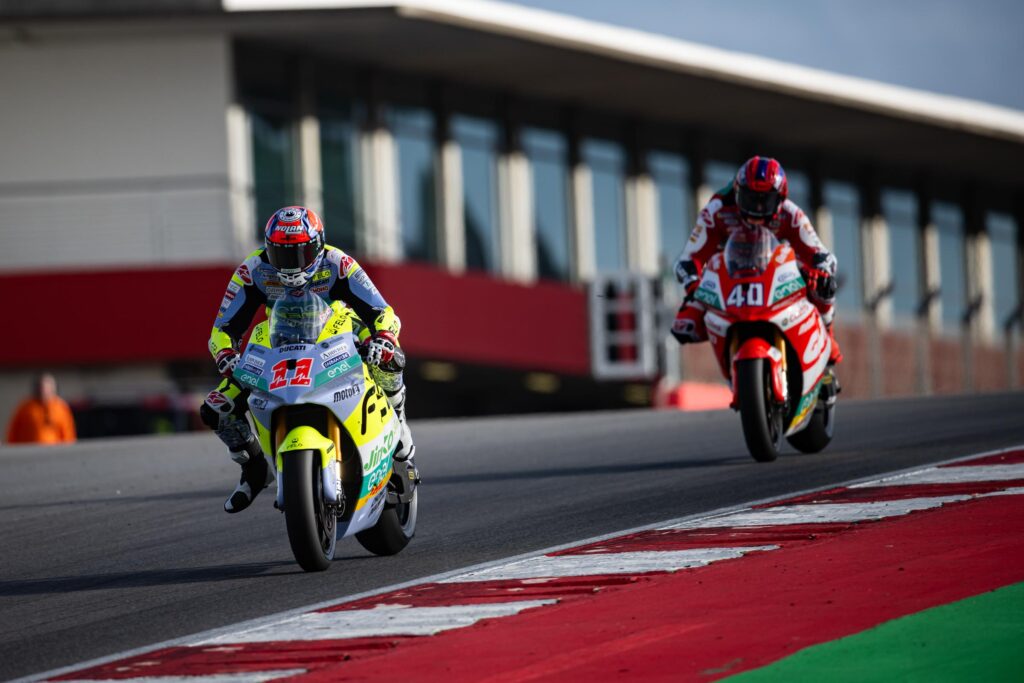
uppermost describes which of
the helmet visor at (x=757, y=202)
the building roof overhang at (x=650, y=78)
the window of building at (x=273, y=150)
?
the building roof overhang at (x=650, y=78)

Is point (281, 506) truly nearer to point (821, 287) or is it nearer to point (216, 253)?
point (821, 287)

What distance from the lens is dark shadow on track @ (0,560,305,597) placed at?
9336 mm

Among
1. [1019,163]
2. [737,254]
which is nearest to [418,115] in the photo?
[1019,163]

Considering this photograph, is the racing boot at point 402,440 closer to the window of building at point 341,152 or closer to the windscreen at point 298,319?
the windscreen at point 298,319

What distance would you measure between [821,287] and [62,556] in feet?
15.9

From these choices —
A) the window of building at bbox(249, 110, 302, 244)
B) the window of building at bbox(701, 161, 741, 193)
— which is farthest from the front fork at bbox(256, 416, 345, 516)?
the window of building at bbox(701, 161, 741, 193)

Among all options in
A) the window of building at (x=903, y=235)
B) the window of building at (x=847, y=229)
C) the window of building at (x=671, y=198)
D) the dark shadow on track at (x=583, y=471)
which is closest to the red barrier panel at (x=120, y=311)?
the window of building at (x=671, y=198)

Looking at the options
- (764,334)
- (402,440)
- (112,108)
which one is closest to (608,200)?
(112,108)

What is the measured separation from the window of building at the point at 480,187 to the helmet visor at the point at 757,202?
80.0ft

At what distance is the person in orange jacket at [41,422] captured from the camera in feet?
73.9

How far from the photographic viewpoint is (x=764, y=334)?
→ 12.3m

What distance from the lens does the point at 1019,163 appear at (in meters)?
46.4

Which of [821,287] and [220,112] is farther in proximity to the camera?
[220,112]

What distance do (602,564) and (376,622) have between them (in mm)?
1356
